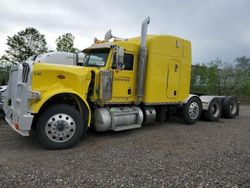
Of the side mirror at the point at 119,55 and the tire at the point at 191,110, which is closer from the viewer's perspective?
the side mirror at the point at 119,55

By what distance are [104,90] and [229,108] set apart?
6.50 metres

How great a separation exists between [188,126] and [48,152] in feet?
15.9

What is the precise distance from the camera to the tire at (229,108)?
1035cm

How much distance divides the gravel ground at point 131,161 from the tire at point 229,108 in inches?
146

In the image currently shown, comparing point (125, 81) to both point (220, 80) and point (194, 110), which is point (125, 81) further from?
point (220, 80)

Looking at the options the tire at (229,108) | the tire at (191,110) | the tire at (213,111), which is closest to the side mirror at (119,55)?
the tire at (191,110)

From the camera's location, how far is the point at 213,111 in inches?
385

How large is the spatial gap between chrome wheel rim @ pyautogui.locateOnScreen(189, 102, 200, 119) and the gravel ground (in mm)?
1749

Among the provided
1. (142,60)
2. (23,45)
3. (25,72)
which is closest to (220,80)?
(142,60)

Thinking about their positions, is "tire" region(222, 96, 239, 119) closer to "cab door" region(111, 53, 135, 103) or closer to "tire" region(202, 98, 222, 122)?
"tire" region(202, 98, 222, 122)

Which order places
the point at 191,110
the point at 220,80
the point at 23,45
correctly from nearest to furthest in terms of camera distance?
the point at 191,110 < the point at 220,80 < the point at 23,45

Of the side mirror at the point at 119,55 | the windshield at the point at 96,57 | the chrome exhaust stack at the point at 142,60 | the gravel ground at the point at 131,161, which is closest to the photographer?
the gravel ground at the point at 131,161

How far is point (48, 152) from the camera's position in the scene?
504 centimetres

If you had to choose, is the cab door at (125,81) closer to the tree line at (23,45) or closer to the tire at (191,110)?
the tire at (191,110)
